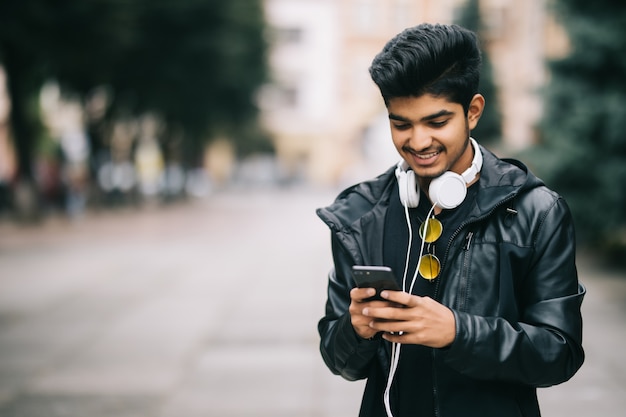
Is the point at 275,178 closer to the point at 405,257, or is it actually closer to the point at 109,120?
the point at 109,120

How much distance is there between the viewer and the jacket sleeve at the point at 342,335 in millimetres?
1868

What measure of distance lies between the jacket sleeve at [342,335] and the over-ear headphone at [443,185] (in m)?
0.24

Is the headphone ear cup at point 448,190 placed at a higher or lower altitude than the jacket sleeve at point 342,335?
higher

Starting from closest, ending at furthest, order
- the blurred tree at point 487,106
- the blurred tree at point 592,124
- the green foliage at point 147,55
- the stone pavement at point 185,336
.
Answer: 1. the stone pavement at point 185,336
2. the blurred tree at point 592,124
3. the green foliage at point 147,55
4. the blurred tree at point 487,106

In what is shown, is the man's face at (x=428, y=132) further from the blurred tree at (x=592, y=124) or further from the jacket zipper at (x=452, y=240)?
the blurred tree at (x=592, y=124)

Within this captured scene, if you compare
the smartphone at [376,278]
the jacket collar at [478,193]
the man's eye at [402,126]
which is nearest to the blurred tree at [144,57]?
the jacket collar at [478,193]

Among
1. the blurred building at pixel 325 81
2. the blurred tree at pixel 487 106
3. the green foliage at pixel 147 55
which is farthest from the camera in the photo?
the blurred building at pixel 325 81

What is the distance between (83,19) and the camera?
17594 mm

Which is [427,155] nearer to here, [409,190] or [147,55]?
[409,190]

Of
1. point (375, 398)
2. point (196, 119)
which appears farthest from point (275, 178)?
point (375, 398)

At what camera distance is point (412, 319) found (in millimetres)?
1646

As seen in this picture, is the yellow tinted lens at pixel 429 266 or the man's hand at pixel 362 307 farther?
the yellow tinted lens at pixel 429 266

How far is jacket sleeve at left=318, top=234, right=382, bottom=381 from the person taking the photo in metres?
1.87

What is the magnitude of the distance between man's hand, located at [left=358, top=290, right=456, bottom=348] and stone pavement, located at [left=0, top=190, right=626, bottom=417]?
12.7ft
